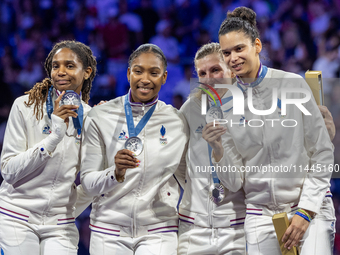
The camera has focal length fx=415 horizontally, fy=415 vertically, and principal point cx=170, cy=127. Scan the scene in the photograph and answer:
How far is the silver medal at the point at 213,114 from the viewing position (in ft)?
9.12

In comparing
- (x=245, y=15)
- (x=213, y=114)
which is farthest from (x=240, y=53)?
(x=213, y=114)

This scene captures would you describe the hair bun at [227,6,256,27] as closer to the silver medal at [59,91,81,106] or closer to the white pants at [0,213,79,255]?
the silver medal at [59,91,81,106]

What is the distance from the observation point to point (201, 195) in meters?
2.94

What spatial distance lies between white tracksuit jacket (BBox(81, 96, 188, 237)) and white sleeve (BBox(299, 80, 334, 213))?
0.86 m

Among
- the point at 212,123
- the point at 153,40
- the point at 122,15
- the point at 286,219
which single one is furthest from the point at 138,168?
the point at 122,15

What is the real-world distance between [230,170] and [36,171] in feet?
4.51

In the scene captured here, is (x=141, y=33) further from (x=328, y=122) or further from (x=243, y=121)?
(x=328, y=122)

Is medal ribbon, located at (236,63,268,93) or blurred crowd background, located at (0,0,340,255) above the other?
blurred crowd background, located at (0,0,340,255)

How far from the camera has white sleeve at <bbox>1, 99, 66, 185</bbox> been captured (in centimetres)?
283

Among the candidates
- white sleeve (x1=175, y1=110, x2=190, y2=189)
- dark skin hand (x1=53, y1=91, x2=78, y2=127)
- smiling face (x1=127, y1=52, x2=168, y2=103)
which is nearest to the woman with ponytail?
white sleeve (x1=175, y1=110, x2=190, y2=189)

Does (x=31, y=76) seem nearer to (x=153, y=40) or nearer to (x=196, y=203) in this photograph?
(x=153, y=40)

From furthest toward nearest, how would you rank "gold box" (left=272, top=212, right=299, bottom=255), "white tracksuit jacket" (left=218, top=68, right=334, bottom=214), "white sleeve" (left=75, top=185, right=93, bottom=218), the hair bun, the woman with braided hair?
"white sleeve" (left=75, top=185, right=93, bottom=218) → the hair bun → the woman with braided hair → "white tracksuit jacket" (left=218, top=68, right=334, bottom=214) → "gold box" (left=272, top=212, right=299, bottom=255)

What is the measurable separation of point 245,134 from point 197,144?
36 cm

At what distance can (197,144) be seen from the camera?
3018 mm
